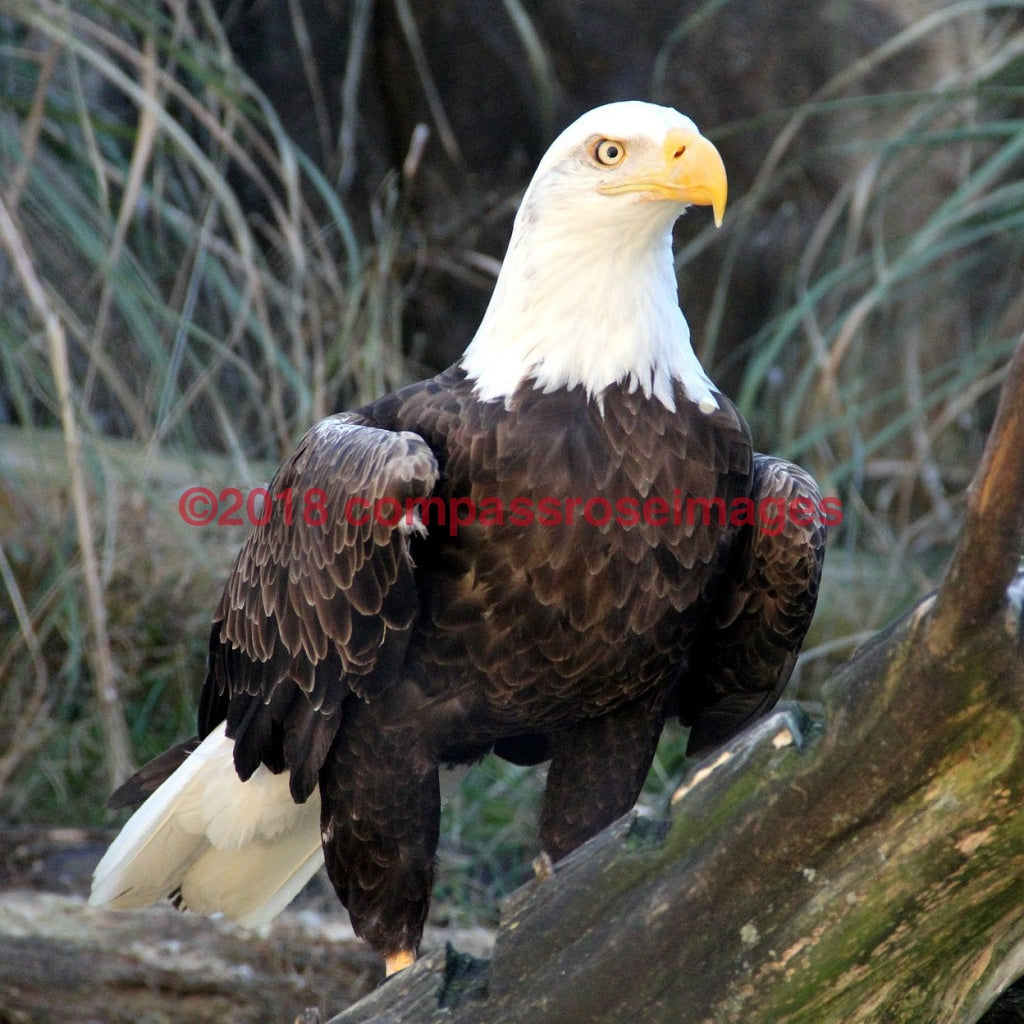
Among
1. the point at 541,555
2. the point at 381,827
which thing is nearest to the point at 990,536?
the point at 541,555

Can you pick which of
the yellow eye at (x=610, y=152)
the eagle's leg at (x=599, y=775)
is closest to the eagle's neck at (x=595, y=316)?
the yellow eye at (x=610, y=152)

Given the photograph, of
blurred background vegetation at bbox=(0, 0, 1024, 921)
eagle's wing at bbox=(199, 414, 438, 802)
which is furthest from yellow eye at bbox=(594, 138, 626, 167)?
blurred background vegetation at bbox=(0, 0, 1024, 921)

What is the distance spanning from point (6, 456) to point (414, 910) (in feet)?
9.33

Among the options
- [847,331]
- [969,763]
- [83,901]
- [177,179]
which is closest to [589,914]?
[969,763]

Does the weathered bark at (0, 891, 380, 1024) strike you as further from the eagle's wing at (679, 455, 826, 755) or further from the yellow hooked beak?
the yellow hooked beak

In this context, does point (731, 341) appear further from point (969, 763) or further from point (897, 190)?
point (969, 763)

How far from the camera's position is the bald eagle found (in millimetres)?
2820

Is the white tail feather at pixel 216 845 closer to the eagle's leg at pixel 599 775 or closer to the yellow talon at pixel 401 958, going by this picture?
the yellow talon at pixel 401 958

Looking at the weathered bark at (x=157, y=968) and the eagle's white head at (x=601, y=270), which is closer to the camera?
the eagle's white head at (x=601, y=270)

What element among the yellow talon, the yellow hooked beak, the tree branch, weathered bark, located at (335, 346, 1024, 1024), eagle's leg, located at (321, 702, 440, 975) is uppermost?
the yellow hooked beak

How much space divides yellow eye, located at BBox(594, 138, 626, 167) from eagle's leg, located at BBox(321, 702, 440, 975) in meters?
1.14

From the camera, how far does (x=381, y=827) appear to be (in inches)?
119

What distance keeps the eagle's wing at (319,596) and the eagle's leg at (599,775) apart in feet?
1.60

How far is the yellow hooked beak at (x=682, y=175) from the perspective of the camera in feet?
9.21
